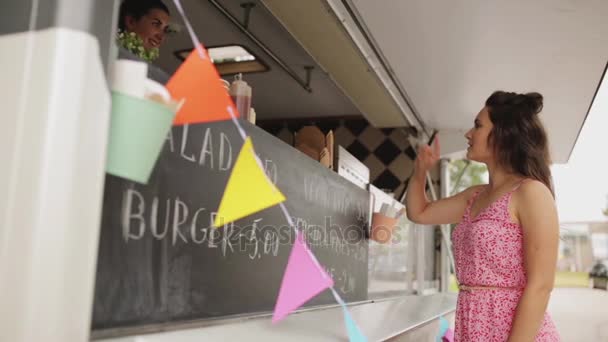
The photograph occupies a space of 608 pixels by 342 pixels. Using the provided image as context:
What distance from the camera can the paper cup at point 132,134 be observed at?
2.24ft

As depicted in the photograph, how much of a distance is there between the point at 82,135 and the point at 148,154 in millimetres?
120

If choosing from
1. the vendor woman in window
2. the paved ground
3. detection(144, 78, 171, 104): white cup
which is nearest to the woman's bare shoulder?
detection(144, 78, 171, 104): white cup

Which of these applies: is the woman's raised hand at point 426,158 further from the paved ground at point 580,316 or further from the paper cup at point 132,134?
the paved ground at point 580,316

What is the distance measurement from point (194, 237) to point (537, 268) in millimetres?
796

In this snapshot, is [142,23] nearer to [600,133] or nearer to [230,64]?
[230,64]

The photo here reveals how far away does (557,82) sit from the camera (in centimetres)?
267

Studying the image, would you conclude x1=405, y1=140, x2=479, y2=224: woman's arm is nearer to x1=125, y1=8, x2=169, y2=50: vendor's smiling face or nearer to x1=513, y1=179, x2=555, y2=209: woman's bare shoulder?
x1=513, y1=179, x2=555, y2=209: woman's bare shoulder

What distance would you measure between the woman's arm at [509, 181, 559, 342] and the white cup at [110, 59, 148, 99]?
0.97 meters

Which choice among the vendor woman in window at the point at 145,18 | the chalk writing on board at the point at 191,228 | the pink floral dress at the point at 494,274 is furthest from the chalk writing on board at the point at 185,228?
the vendor woman in window at the point at 145,18

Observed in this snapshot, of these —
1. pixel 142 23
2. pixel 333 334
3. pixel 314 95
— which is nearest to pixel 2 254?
pixel 333 334

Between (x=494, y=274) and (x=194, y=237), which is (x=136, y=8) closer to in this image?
(x=194, y=237)

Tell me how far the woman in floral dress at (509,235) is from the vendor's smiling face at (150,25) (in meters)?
1.00

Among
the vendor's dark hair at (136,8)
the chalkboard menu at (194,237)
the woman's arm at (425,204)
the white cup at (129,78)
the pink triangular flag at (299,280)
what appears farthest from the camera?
the woman's arm at (425,204)

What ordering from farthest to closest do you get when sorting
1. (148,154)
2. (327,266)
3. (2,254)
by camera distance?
(327,266), (148,154), (2,254)
